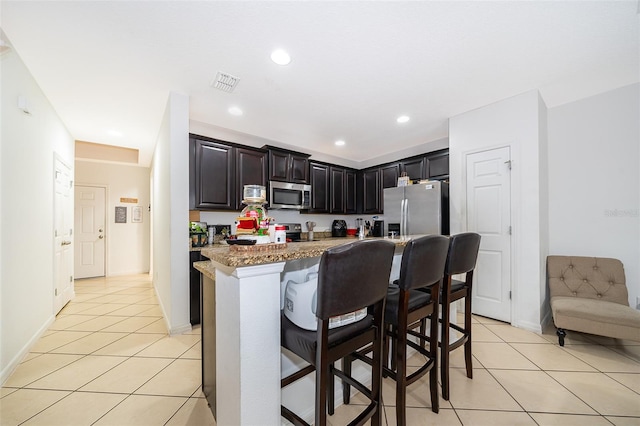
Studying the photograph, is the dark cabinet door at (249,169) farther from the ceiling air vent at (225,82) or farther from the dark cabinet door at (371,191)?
the dark cabinet door at (371,191)

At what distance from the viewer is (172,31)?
1.84 metres

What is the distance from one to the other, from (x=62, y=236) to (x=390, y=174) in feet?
16.7

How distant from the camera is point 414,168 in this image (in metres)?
4.39

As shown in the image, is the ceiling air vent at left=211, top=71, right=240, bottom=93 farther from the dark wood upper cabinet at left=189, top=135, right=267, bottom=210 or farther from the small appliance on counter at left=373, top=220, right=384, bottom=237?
the small appliance on counter at left=373, top=220, right=384, bottom=237

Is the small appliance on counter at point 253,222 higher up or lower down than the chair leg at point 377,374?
higher up

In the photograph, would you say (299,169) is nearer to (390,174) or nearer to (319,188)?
(319,188)

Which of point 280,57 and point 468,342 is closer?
point 468,342

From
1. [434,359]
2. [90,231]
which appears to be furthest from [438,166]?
[90,231]

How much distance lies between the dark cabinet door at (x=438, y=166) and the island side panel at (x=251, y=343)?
3.66m

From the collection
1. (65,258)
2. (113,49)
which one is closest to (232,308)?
(113,49)

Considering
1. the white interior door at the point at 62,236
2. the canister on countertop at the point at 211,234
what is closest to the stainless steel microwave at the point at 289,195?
the canister on countertop at the point at 211,234

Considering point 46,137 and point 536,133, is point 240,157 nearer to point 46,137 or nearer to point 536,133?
point 46,137

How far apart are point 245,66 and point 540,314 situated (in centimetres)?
388

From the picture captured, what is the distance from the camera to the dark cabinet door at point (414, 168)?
167 inches
